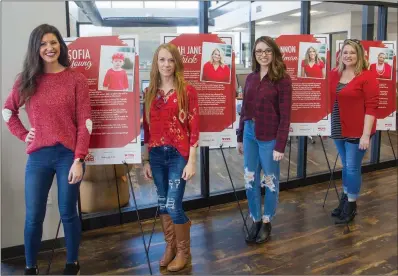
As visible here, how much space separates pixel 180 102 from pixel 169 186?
1.71 ft

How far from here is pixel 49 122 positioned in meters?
2.05

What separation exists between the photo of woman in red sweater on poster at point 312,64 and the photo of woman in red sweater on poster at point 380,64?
1.12 metres

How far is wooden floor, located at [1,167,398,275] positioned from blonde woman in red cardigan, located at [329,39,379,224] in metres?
0.28

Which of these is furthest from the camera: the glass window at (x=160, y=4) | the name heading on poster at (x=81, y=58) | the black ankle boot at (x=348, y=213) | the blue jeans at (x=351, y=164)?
the glass window at (x=160, y=4)

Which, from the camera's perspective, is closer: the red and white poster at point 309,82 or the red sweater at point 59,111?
the red sweater at point 59,111

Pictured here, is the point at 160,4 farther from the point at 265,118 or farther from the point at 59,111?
the point at 59,111

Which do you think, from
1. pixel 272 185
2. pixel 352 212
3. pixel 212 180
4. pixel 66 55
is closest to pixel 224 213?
pixel 212 180

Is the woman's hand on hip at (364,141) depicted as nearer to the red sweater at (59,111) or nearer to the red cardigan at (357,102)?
the red cardigan at (357,102)

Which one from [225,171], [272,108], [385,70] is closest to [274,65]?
[272,108]

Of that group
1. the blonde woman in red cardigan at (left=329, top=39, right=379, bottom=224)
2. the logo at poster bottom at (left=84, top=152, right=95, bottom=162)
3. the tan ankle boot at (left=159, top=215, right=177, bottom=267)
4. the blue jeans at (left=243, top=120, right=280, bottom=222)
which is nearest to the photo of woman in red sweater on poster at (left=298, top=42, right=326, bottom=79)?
the blonde woman in red cardigan at (left=329, top=39, right=379, bottom=224)

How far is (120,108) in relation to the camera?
94.1 inches

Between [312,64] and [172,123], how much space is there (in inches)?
59.9

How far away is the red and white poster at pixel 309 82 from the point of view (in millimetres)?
3150

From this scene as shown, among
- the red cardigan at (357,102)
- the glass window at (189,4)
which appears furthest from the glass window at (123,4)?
the red cardigan at (357,102)
